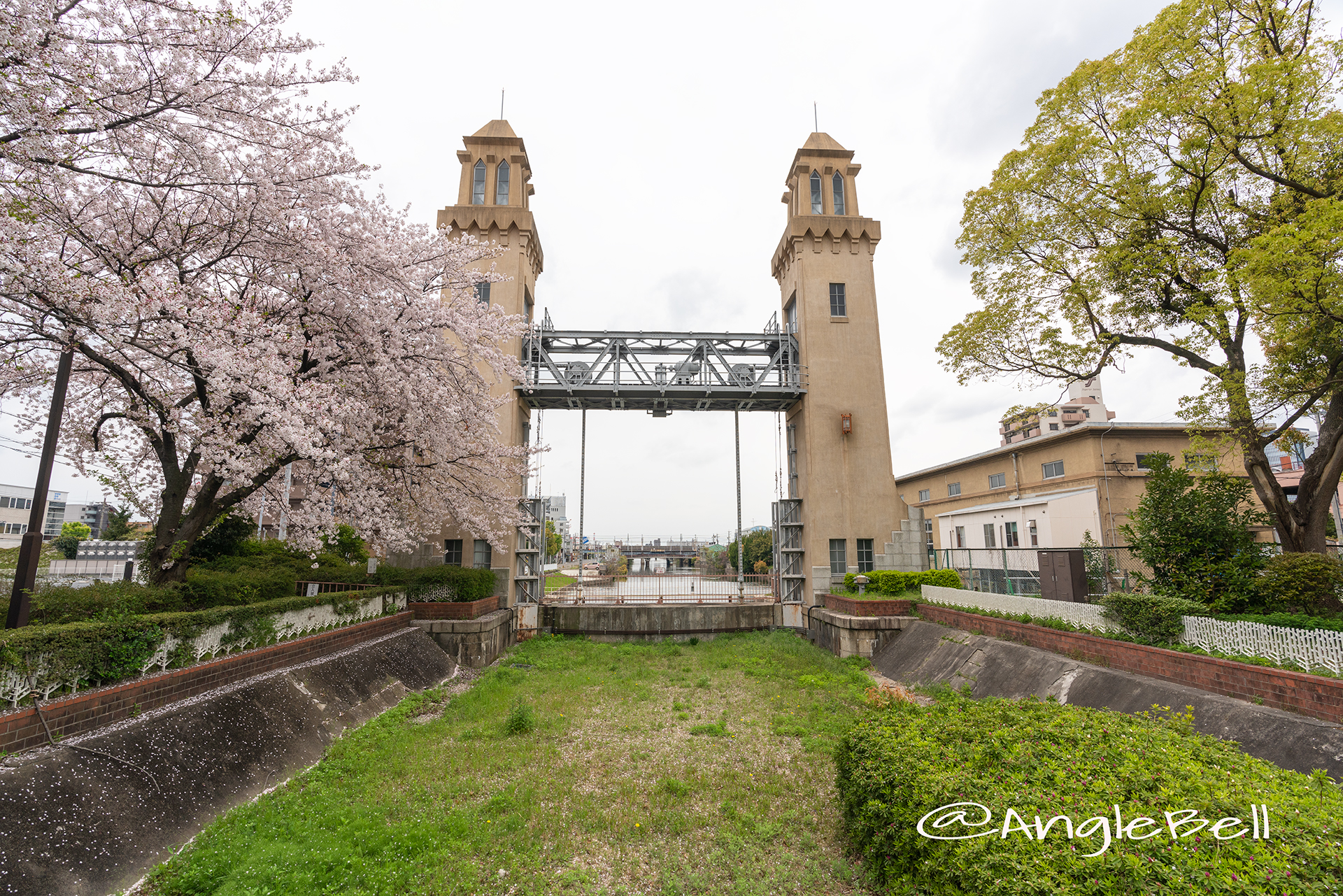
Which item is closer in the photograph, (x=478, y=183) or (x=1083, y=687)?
(x=1083, y=687)

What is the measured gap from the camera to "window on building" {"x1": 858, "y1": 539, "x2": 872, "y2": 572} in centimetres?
2150

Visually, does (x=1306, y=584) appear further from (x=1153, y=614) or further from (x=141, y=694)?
(x=141, y=694)

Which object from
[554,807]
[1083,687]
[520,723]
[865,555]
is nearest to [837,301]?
[865,555]

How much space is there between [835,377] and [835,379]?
0.28 ft

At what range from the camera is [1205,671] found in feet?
26.2

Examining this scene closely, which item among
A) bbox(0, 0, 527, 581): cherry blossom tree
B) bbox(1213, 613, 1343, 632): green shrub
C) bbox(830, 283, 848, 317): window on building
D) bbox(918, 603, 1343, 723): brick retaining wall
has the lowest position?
bbox(918, 603, 1343, 723): brick retaining wall

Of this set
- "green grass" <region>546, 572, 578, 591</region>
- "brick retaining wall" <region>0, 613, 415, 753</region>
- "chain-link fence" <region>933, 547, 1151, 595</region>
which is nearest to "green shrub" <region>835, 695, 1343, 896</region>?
"chain-link fence" <region>933, 547, 1151, 595</region>

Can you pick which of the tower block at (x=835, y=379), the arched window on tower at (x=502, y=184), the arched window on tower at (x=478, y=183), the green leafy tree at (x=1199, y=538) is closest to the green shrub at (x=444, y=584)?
the tower block at (x=835, y=379)

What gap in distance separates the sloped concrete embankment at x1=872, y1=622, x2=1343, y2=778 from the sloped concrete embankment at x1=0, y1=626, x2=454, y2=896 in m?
10.4

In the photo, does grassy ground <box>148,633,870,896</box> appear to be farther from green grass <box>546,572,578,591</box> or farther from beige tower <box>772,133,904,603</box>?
green grass <box>546,572,578,591</box>

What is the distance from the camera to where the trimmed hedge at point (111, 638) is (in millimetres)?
5828

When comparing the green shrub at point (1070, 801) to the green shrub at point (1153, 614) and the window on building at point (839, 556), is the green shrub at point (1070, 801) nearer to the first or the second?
the green shrub at point (1153, 614)

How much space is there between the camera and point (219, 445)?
961 cm

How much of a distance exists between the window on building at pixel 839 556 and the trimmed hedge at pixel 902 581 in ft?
3.19
